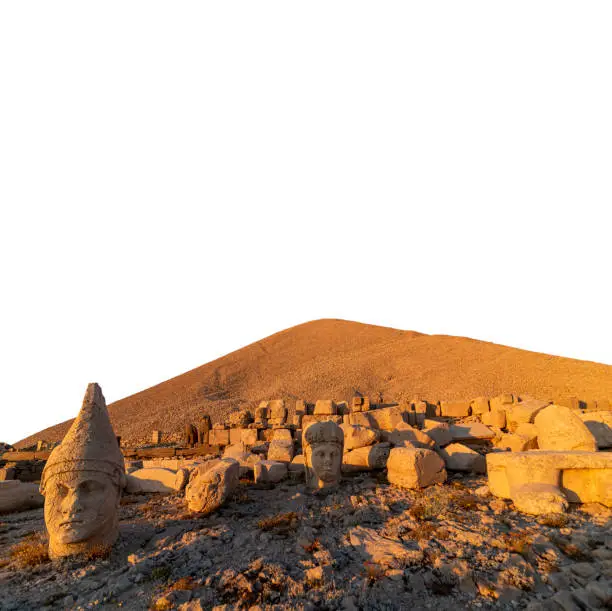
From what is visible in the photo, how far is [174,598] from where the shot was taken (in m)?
4.57

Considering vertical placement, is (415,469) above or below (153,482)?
below

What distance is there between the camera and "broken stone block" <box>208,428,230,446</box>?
1464 cm

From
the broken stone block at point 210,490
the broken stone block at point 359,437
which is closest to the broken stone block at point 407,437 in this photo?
the broken stone block at point 359,437

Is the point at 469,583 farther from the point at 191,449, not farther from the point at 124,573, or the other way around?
the point at 191,449

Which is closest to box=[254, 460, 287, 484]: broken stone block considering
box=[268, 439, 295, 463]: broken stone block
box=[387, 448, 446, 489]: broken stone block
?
box=[268, 439, 295, 463]: broken stone block

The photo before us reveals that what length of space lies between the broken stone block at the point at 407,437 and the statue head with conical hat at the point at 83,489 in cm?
605

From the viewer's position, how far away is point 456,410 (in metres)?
14.8

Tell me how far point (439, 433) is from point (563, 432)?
2802 mm

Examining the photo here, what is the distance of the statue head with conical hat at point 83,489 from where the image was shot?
5.89 metres

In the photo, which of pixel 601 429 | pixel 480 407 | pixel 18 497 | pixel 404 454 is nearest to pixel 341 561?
pixel 404 454

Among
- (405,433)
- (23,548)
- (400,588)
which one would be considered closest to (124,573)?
(23,548)

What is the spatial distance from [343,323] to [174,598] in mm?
59088

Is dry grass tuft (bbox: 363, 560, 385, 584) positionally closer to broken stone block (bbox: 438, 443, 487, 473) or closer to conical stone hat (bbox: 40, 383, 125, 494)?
conical stone hat (bbox: 40, 383, 125, 494)

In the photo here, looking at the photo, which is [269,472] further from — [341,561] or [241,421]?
[241,421]
